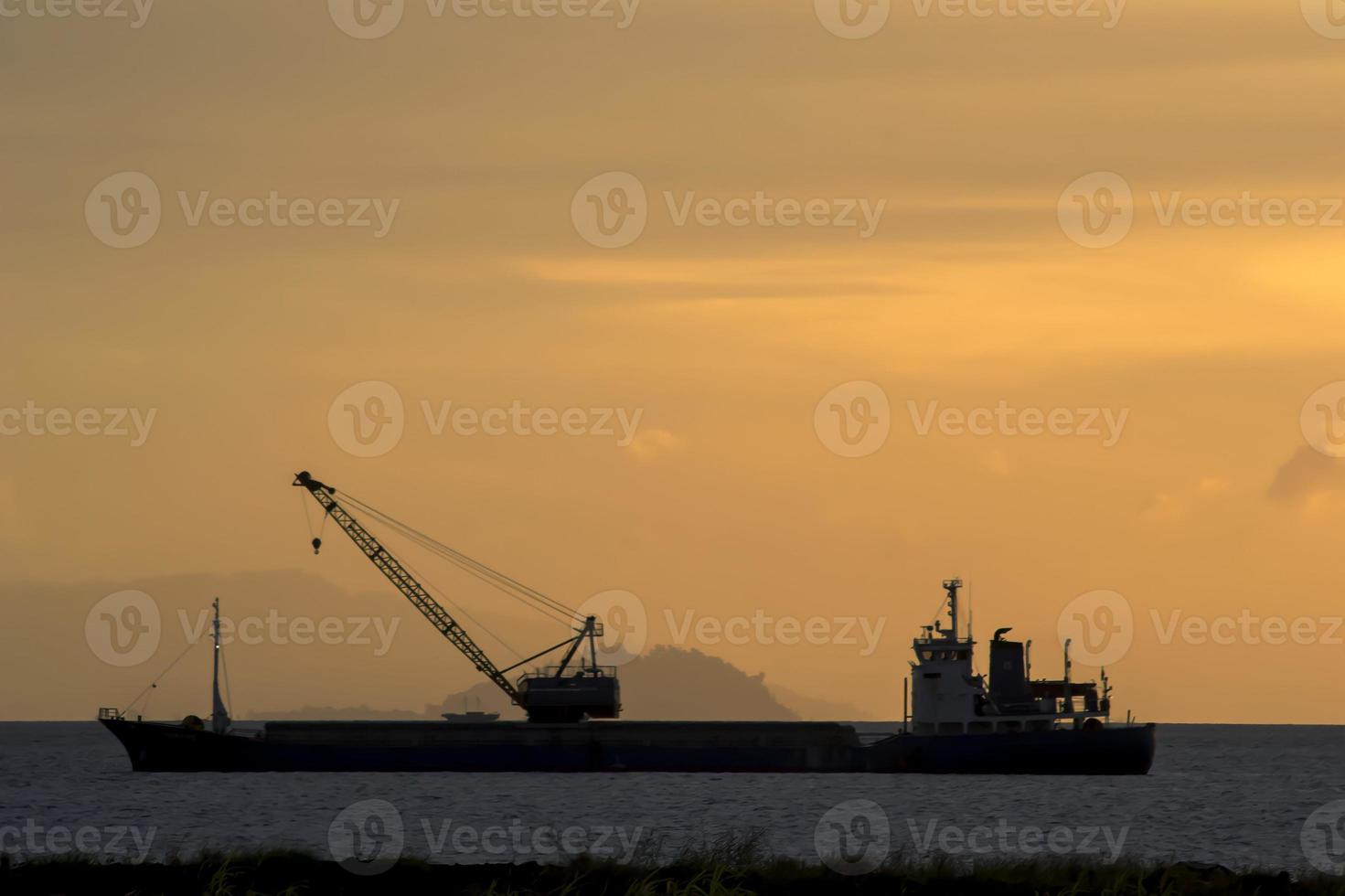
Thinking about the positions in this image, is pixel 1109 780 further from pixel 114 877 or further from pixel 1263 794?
pixel 114 877

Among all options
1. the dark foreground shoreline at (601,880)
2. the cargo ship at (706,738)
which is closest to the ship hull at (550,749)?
the cargo ship at (706,738)

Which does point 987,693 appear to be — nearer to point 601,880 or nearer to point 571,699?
point 571,699

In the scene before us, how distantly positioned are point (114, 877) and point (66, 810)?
180 ft

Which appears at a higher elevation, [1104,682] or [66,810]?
[1104,682]

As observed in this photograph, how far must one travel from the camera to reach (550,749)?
106 meters

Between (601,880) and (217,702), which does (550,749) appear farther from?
(601,880)

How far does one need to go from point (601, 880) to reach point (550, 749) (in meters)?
76.6

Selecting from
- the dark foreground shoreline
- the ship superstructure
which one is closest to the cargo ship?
the ship superstructure

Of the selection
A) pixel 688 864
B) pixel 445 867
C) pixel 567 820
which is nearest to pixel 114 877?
pixel 445 867

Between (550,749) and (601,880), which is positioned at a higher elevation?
(550,749)

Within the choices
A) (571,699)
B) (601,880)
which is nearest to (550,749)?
(571,699)

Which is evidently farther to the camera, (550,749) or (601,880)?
(550,749)

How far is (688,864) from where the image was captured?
3225cm

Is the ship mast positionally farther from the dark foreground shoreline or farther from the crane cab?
the dark foreground shoreline
